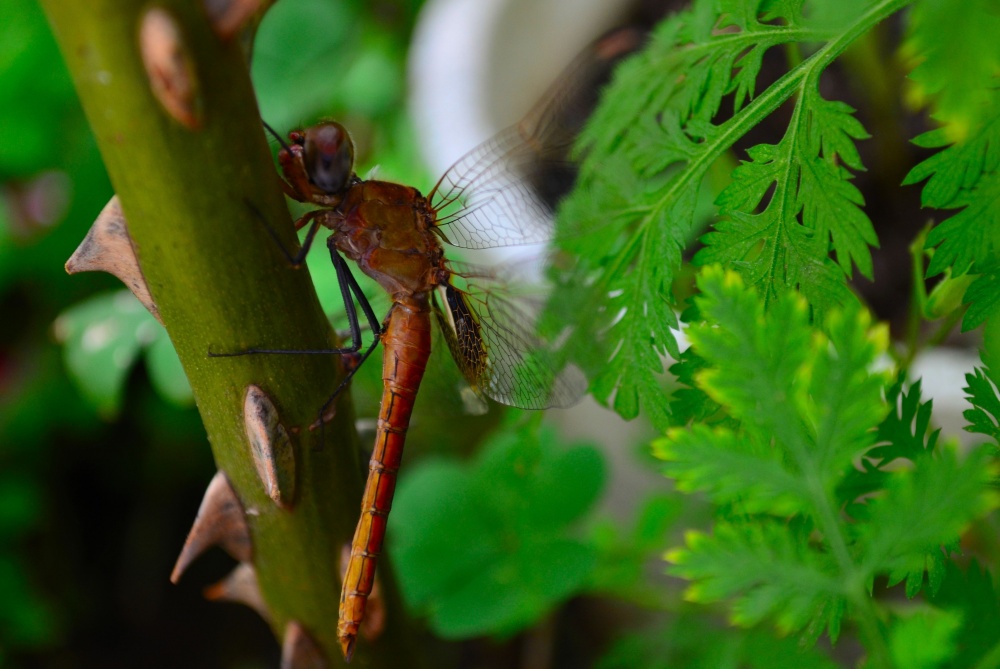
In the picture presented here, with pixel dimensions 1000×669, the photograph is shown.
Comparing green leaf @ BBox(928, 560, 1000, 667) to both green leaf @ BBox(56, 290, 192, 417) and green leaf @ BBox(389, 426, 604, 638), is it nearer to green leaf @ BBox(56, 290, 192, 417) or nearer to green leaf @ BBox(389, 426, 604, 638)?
green leaf @ BBox(389, 426, 604, 638)

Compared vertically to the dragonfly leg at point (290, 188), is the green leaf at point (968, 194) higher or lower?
lower

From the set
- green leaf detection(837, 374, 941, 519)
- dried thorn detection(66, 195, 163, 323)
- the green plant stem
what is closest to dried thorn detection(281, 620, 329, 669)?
the green plant stem

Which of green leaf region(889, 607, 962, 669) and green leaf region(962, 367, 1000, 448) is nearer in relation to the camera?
green leaf region(889, 607, 962, 669)

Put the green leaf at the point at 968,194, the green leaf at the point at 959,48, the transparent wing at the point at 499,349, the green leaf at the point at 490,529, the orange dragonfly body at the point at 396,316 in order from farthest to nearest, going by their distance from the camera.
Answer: the green leaf at the point at 490,529 → the transparent wing at the point at 499,349 → the orange dragonfly body at the point at 396,316 → the green leaf at the point at 968,194 → the green leaf at the point at 959,48

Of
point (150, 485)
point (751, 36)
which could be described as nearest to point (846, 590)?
point (751, 36)

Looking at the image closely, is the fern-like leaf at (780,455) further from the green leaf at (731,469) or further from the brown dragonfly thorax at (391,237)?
the brown dragonfly thorax at (391,237)

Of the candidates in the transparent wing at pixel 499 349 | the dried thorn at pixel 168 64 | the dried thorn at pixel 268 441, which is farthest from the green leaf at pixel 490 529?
the dried thorn at pixel 168 64

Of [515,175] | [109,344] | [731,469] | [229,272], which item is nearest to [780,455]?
[731,469]
